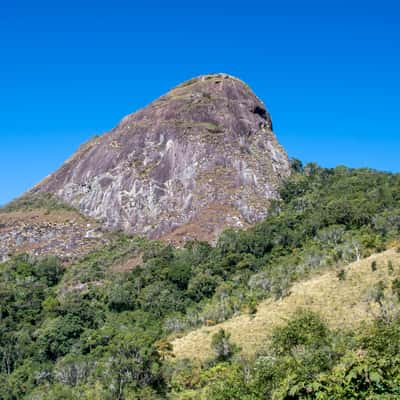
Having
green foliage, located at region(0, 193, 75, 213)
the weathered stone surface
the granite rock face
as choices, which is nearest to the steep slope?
the weathered stone surface

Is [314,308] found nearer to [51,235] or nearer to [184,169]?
[184,169]

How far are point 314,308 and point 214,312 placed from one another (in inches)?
651

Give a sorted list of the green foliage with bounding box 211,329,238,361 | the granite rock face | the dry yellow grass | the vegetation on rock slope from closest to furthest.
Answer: the vegetation on rock slope < the green foliage with bounding box 211,329,238,361 < the dry yellow grass < the granite rock face

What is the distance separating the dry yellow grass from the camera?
52875 mm

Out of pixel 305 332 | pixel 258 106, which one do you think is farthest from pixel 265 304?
pixel 258 106

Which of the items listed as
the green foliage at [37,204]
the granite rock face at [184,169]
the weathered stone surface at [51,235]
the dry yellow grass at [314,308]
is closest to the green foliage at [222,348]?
the dry yellow grass at [314,308]

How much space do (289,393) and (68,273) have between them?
80835 mm

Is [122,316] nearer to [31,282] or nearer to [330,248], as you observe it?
[31,282]

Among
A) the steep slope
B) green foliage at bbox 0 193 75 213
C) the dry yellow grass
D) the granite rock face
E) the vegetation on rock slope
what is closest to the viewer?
the vegetation on rock slope

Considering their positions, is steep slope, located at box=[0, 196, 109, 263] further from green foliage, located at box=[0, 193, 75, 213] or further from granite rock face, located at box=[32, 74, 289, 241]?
granite rock face, located at box=[32, 74, 289, 241]

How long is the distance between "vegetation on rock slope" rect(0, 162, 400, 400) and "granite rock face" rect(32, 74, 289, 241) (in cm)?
778

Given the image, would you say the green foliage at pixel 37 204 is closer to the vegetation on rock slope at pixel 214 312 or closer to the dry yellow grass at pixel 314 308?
the vegetation on rock slope at pixel 214 312

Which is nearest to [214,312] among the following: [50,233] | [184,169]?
[184,169]

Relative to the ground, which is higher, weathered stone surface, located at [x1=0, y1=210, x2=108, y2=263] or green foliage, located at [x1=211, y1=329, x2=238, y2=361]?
weathered stone surface, located at [x1=0, y1=210, x2=108, y2=263]
